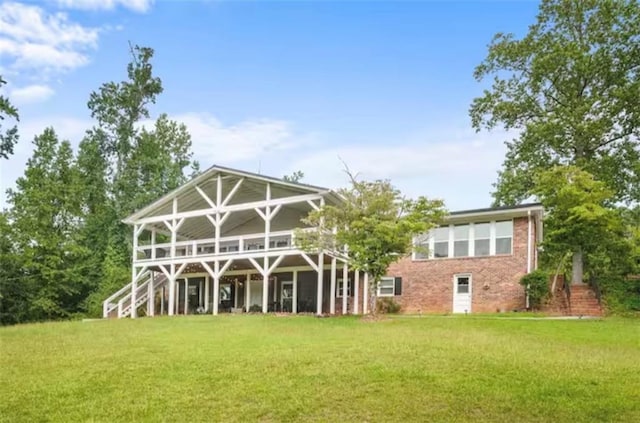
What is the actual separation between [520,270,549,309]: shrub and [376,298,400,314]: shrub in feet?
17.9

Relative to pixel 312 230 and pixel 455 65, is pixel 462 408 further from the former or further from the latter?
pixel 455 65

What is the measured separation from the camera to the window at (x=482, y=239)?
23547mm

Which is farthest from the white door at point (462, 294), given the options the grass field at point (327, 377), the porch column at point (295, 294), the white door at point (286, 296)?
the grass field at point (327, 377)

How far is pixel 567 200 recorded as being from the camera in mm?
20562

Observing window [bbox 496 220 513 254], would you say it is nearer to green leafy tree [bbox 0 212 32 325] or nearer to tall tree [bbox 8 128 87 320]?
tall tree [bbox 8 128 87 320]

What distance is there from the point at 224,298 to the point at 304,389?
71.6 feet

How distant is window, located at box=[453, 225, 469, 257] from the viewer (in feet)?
78.7

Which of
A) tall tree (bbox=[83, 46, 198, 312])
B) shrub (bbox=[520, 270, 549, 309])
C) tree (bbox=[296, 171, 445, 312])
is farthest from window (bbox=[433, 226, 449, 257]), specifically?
tall tree (bbox=[83, 46, 198, 312])

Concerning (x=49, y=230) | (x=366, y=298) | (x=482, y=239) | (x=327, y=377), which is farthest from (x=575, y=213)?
(x=49, y=230)

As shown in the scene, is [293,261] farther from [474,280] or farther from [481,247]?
[481,247]

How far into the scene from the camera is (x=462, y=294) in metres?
23.9

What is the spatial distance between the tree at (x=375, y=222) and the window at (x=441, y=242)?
4938 millimetres

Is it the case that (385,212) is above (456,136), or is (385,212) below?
below

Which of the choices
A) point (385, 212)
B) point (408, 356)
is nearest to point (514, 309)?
point (385, 212)
